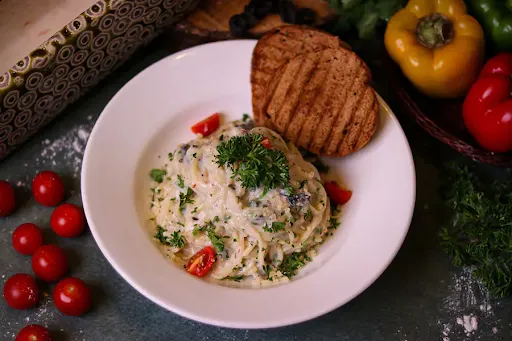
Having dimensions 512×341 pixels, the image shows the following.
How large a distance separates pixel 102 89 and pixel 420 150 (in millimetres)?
2084

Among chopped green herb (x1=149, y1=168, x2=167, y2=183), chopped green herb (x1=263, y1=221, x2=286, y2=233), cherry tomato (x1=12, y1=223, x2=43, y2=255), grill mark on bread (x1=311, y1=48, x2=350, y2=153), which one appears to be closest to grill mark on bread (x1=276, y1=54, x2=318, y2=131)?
grill mark on bread (x1=311, y1=48, x2=350, y2=153)

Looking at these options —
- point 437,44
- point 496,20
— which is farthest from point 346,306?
point 496,20

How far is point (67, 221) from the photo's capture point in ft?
10.9

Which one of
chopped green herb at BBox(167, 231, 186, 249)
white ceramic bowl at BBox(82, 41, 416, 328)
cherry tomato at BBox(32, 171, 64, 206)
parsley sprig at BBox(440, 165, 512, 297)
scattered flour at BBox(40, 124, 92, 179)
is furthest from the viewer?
scattered flour at BBox(40, 124, 92, 179)

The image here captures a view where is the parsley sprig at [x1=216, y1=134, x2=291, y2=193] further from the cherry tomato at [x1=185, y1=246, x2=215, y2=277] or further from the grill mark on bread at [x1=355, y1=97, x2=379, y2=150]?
the grill mark on bread at [x1=355, y1=97, x2=379, y2=150]

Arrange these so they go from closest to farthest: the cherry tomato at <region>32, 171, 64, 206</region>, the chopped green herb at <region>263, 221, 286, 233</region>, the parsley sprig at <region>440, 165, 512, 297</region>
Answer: the chopped green herb at <region>263, 221, 286, 233</region>
the parsley sprig at <region>440, 165, 512, 297</region>
the cherry tomato at <region>32, 171, 64, 206</region>

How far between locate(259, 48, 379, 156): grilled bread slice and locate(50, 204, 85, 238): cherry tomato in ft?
3.94

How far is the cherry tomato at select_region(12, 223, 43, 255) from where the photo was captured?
329 cm

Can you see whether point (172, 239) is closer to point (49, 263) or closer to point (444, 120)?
point (49, 263)

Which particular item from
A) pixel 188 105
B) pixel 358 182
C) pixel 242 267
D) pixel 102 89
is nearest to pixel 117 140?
pixel 188 105

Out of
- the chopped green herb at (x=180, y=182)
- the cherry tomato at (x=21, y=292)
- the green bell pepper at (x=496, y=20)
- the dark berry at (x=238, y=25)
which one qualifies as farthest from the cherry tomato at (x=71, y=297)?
the green bell pepper at (x=496, y=20)

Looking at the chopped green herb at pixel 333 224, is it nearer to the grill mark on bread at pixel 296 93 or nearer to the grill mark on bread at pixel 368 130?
the grill mark on bread at pixel 368 130

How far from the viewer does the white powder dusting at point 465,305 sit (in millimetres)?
3217

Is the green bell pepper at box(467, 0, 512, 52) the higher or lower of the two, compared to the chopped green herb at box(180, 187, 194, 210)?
higher
